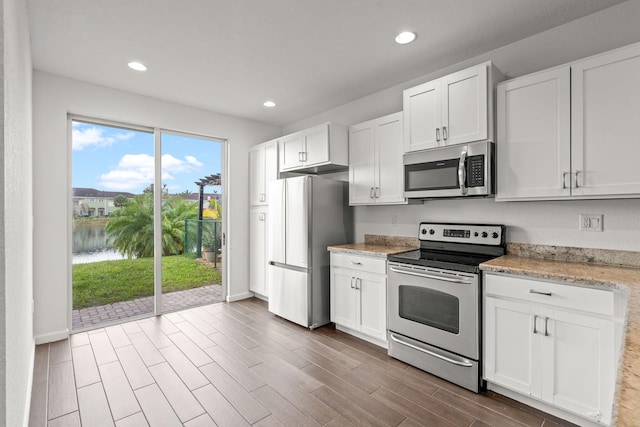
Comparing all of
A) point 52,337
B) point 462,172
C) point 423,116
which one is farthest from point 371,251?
point 52,337

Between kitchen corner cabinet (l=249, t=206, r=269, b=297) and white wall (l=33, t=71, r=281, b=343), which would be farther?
kitchen corner cabinet (l=249, t=206, r=269, b=297)

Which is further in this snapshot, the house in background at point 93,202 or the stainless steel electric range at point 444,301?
the house in background at point 93,202

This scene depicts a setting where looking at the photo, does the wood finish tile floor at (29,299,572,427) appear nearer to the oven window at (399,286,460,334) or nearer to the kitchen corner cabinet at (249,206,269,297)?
the oven window at (399,286,460,334)

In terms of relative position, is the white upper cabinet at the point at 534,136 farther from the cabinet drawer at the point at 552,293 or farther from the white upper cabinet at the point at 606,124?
the cabinet drawer at the point at 552,293

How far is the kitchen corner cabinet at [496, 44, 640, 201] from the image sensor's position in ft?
6.18

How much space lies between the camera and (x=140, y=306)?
12.7ft

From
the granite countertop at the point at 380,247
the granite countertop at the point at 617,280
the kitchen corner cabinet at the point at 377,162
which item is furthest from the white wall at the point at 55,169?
the granite countertop at the point at 617,280

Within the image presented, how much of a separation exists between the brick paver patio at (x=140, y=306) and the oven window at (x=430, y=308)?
114 inches

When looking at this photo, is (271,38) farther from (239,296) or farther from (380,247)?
(239,296)

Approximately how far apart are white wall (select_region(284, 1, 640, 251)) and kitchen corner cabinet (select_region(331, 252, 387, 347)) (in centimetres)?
66

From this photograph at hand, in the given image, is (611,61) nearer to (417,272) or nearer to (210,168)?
(417,272)

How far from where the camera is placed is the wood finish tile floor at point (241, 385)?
1.97 metres

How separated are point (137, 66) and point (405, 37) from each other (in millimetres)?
2488

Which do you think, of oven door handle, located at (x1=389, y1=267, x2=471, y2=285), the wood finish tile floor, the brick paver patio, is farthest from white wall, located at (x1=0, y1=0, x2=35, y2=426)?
oven door handle, located at (x1=389, y1=267, x2=471, y2=285)
